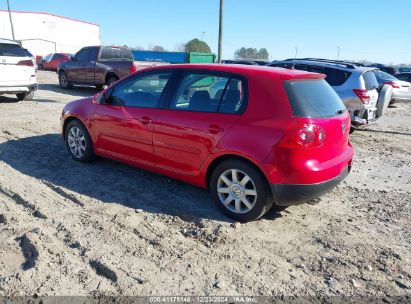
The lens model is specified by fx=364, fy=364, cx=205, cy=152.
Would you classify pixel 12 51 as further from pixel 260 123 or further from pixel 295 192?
pixel 295 192

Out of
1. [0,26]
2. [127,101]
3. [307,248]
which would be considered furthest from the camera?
[0,26]

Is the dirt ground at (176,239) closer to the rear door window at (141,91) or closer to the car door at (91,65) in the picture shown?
the rear door window at (141,91)

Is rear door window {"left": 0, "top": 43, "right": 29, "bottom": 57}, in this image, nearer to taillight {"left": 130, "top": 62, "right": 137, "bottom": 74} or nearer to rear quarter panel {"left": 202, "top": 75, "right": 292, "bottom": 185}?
→ taillight {"left": 130, "top": 62, "right": 137, "bottom": 74}

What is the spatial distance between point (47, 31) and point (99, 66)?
161 ft

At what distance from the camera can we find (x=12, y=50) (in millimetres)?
10398

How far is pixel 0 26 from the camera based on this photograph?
4931 centimetres

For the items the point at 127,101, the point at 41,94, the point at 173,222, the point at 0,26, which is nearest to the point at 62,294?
the point at 173,222

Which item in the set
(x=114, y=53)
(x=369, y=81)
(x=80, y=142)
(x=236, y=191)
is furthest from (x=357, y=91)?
(x=114, y=53)

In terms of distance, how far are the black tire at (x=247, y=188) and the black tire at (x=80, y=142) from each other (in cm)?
231

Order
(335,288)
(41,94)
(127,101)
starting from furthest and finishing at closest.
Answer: (41,94) → (127,101) → (335,288)

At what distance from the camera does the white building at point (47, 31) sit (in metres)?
52.2

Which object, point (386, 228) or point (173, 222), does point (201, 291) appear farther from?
point (386, 228)

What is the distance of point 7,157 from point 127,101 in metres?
2.46

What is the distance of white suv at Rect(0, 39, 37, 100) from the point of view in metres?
10.1
